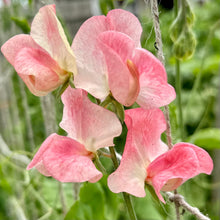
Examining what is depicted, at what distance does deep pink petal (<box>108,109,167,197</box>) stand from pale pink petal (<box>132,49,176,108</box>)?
24 millimetres

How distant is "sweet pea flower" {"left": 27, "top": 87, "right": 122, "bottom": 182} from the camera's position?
1.05 feet

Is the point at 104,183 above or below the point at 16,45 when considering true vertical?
below

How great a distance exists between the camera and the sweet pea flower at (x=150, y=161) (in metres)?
0.33

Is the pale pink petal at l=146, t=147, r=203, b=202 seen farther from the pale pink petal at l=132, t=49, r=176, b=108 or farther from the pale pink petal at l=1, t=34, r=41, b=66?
the pale pink petal at l=1, t=34, r=41, b=66

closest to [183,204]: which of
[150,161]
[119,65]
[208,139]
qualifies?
[150,161]

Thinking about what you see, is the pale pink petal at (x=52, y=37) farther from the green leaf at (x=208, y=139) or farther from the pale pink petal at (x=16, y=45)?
the green leaf at (x=208, y=139)

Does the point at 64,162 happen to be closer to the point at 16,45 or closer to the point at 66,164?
the point at 66,164

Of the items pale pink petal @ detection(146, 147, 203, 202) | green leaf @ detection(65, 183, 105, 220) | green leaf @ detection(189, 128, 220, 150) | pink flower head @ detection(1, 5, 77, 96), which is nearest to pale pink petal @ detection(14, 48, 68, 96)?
pink flower head @ detection(1, 5, 77, 96)

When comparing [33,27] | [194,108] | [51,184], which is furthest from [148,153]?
[194,108]

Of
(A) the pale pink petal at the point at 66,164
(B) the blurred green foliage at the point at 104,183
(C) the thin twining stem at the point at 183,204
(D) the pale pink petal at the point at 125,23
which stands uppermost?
(D) the pale pink petal at the point at 125,23

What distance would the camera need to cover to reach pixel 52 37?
351 mm

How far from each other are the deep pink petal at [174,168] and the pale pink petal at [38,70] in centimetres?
12

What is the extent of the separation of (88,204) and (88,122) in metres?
0.27

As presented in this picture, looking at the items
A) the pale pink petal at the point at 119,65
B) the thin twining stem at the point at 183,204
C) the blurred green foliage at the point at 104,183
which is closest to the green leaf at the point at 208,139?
the blurred green foliage at the point at 104,183
